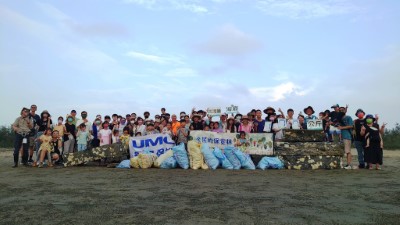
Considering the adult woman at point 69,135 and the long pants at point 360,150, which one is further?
the adult woman at point 69,135

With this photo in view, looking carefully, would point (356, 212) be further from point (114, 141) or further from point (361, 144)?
point (114, 141)

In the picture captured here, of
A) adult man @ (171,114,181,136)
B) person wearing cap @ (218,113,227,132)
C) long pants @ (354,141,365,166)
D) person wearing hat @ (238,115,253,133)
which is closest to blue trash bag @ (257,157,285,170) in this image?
person wearing hat @ (238,115,253,133)

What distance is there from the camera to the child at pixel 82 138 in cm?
1320

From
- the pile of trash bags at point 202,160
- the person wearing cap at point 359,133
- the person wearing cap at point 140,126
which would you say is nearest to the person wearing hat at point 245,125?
the pile of trash bags at point 202,160

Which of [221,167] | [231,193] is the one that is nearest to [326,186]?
[231,193]

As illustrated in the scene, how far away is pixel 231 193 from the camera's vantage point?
6.51 metres

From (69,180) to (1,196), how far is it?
86.1 inches

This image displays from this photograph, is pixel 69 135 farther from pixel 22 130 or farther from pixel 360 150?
pixel 360 150

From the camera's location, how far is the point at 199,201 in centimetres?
572

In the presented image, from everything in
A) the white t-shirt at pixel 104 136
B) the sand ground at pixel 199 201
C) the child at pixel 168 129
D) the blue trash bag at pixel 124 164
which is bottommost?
the sand ground at pixel 199 201

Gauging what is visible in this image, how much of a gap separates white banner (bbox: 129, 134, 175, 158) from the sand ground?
405cm

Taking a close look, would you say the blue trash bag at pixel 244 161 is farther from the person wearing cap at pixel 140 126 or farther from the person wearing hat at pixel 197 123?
the person wearing cap at pixel 140 126

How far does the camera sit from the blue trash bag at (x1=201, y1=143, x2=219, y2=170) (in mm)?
11500

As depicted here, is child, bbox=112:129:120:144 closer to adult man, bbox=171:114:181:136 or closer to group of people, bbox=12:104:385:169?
group of people, bbox=12:104:385:169
